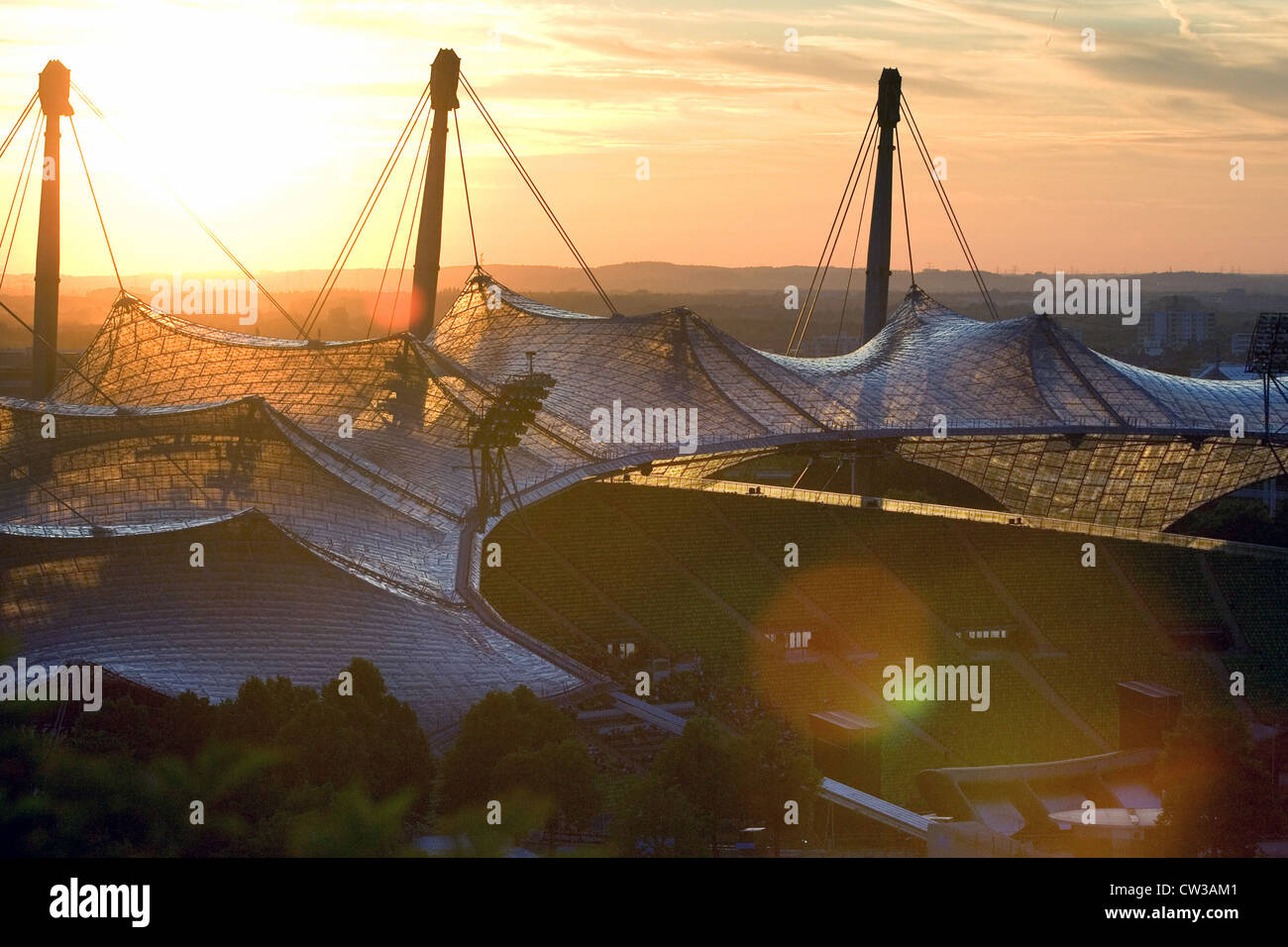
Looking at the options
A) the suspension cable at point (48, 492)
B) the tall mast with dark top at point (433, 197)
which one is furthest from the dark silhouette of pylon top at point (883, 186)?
the suspension cable at point (48, 492)

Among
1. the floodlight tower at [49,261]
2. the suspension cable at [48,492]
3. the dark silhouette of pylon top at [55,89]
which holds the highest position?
the dark silhouette of pylon top at [55,89]

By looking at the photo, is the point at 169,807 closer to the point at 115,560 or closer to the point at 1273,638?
the point at 115,560

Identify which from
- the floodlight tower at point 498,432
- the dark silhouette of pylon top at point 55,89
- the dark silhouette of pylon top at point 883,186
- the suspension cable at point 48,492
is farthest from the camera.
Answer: the dark silhouette of pylon top at point 883,186

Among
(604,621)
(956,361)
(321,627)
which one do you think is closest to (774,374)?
(956,361)

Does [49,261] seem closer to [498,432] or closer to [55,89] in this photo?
[55,89]

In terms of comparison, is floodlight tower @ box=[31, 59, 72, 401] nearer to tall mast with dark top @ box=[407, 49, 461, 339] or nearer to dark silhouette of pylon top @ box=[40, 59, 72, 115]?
dark silhouette of pylon top @ box=[40, 59, 72, 115]

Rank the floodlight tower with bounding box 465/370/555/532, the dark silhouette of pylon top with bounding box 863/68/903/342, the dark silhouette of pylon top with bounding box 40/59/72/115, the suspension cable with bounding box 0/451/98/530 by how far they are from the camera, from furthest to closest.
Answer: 1. the dark silhouette of pylon top with bounding box 863/68/903/342
2. the dark silhouette of pylon top with bounding box 40/59/72/115
3. the floodlight tower with bounding box 465/370/555/532
4. the suspension cable with bounding box 0/451/98/530

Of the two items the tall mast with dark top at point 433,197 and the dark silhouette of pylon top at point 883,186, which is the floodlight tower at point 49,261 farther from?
the dark silhouette of pylon top at point 883,186

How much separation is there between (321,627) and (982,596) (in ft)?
74.2

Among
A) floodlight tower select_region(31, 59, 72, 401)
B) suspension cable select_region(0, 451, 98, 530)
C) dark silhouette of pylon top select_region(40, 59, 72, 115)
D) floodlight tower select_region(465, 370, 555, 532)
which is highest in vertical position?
dark silhouette of pylon top select_region(40, 59, 72, 115)

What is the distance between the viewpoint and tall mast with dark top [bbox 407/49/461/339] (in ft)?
232

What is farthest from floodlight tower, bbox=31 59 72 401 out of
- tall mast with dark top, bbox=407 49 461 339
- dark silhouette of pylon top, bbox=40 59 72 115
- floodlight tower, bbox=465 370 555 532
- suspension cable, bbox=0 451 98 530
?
floodlight tower, bbox=465 370 555 532

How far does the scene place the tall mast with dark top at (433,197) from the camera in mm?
70625
